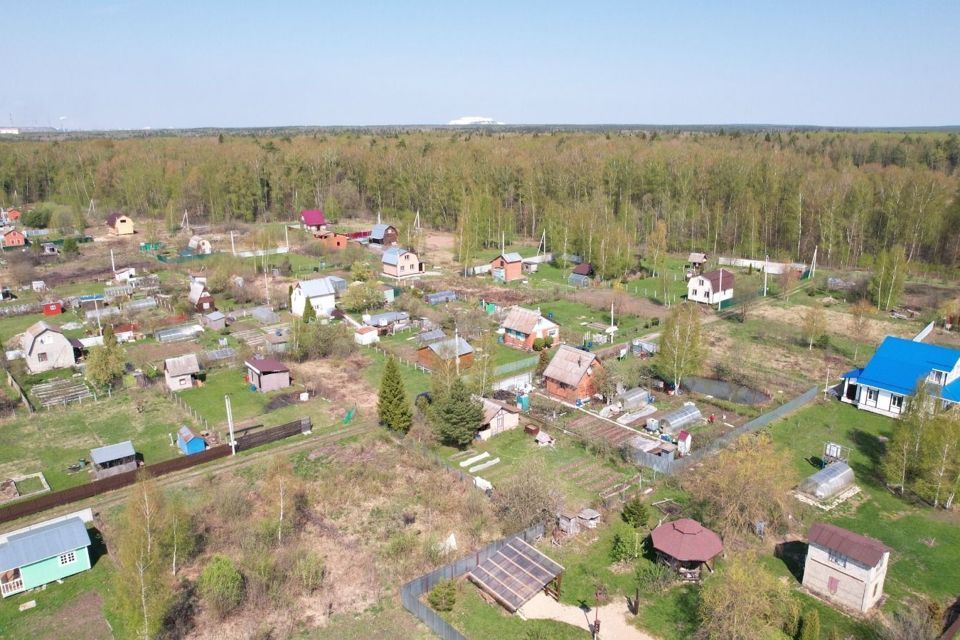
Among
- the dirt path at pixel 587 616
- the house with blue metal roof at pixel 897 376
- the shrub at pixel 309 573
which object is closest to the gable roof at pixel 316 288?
the shrub at pixel 309 573

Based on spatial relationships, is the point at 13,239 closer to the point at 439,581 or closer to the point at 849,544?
the point at 439,581

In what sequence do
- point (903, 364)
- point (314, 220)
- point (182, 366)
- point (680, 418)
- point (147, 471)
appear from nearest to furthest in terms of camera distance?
point (147, 471) < point (680, 418) < point (903, 364) < point (182, 366) < point (314, 220)

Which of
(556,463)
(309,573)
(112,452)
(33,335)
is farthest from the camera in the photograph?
(33,335)

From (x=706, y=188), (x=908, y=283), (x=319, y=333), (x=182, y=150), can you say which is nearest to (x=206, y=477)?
(x=319, y=333)

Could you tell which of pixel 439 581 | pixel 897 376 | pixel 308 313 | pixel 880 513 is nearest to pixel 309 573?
pixel 439 581

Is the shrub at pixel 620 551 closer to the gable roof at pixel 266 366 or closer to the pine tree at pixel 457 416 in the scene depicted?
the pine tree at pixel 457 416

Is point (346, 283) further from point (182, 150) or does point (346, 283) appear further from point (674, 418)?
point (182, 150)
